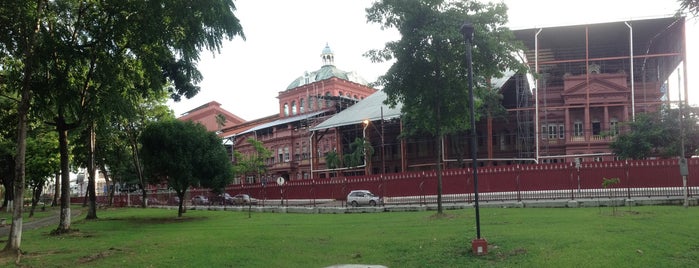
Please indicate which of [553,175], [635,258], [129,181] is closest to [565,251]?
[635,258]

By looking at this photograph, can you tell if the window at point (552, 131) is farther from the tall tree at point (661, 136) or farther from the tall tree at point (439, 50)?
the tall tree at point (439, 50)

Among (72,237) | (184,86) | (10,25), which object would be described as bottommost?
(72,237)

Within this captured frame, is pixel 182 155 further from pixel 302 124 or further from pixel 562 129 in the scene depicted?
pixel 302 124

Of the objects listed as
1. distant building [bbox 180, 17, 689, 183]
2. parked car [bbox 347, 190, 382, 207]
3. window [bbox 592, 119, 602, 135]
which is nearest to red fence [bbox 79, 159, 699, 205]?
parked car [bbox 347, 190, 382, 207]

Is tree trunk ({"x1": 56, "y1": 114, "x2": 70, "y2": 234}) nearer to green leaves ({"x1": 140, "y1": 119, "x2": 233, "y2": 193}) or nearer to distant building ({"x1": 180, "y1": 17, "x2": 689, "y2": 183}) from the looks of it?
green leaves ({"x1": 140, "y1": 119, "x2": 233, "y2": 193})

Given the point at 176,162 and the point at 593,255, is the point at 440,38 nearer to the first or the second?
the point at 593,255

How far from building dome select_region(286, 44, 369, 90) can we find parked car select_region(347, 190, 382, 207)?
1783 inches

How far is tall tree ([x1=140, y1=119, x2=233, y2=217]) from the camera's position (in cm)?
2695

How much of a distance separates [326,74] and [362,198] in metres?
47.5

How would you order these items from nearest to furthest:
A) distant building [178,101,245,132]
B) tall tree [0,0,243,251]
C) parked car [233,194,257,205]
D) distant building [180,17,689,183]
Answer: tall tree [0,0,243,251] < parked car [233,194,257,205] < distant building [180,17,689,183] < distant building [178,101,245,132]

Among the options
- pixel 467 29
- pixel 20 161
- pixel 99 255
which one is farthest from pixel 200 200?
pixel 467 29

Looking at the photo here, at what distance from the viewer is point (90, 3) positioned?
15453 mm

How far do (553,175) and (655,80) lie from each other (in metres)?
28.5

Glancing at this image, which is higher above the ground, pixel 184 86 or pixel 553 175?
pixel 184 86
